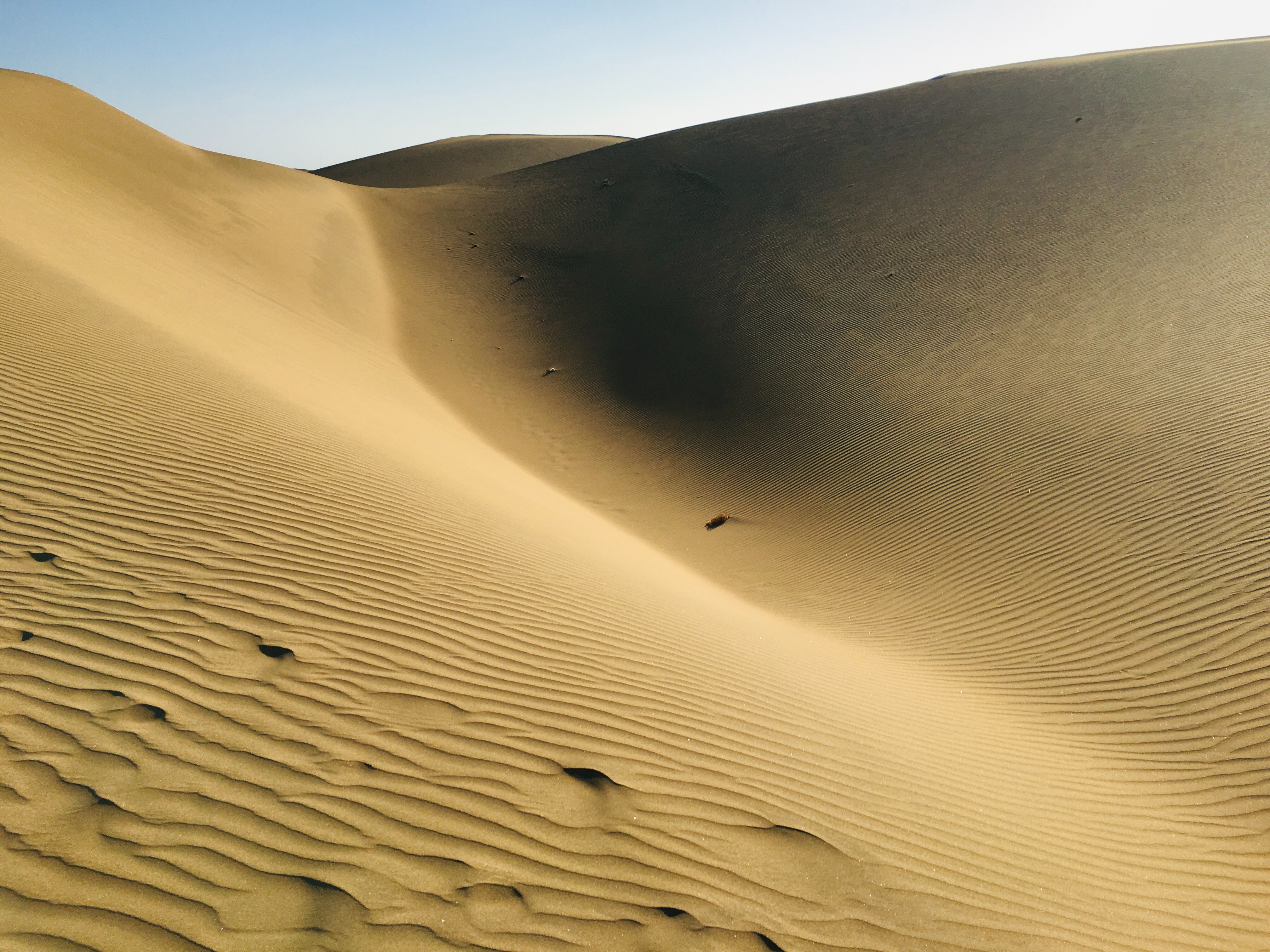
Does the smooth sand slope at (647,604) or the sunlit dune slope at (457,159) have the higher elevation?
the sunlit dune slope at (457,159)

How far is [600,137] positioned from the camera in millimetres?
64250

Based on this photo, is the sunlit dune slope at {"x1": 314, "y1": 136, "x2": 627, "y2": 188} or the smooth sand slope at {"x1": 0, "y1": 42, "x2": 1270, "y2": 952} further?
Result: the sunlit dune slope at {"x1": 314, "y1": 136, "x2": 627, "y2": 188}

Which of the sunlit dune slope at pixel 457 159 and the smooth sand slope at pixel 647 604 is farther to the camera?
the sunlit dune slope at pixel 457 159

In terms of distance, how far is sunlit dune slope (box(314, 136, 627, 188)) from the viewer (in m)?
53.8

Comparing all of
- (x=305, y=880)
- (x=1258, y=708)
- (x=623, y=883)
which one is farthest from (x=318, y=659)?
(x=1258, y=708)

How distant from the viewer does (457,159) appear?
56.9m

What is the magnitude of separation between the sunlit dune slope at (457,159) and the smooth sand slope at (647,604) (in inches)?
1505

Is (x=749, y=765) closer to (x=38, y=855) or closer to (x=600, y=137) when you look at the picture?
(x=38, y=855)

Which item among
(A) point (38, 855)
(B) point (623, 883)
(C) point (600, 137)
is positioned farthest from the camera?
(C) point (600, 137)

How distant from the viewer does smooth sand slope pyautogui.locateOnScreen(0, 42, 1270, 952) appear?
292 centimetres

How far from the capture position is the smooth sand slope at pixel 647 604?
2.92 m

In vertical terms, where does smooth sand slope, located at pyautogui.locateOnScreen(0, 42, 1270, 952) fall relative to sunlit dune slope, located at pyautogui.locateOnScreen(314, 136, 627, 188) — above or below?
below

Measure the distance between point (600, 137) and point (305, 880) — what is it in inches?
2679

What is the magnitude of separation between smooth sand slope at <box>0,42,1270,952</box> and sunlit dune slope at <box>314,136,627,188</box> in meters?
38.2
